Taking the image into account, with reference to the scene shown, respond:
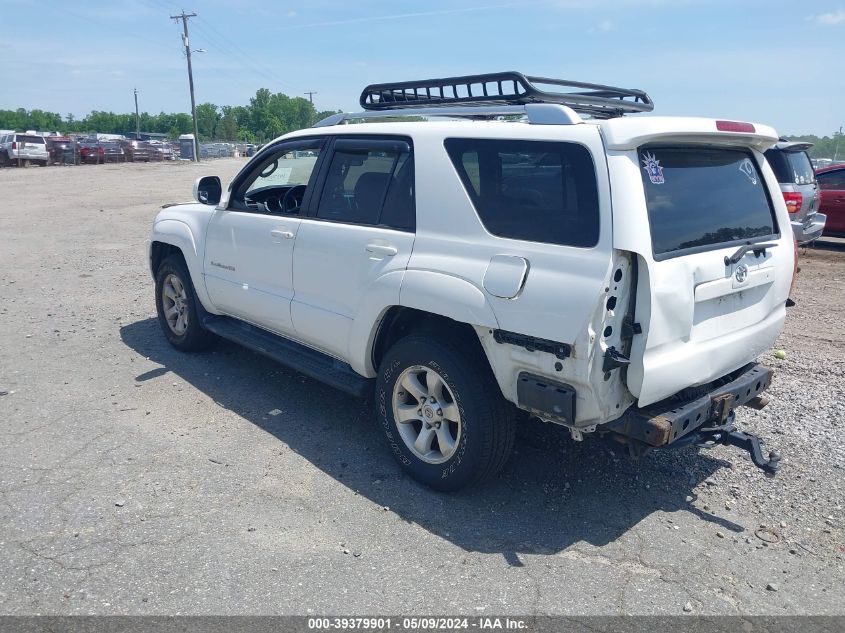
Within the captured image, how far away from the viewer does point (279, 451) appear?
4363 mm

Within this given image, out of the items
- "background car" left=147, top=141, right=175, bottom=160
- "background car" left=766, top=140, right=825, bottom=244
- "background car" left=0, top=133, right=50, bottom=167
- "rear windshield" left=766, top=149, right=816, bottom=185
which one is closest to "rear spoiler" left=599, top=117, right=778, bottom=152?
"background car" left=766, top=140, right=825, bottom=244

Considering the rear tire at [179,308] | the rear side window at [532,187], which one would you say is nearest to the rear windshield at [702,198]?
the rear side window at [532,187]

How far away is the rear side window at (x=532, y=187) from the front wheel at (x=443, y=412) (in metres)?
0.73

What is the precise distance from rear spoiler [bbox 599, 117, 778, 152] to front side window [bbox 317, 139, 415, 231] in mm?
1253

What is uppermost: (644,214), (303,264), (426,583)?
(644,214)

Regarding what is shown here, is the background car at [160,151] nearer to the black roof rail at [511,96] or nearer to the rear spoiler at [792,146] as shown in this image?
the rear spoiler at [792,146]

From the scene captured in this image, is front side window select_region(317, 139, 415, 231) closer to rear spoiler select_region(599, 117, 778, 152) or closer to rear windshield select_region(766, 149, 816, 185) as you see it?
rear spoiler select_region(599, 117, 778, 152)

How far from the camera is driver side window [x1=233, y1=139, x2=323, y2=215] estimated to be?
16.1ft

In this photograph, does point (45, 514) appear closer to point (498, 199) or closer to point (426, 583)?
point (426, 583)

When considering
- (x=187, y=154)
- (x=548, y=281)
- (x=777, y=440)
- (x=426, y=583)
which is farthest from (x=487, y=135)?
(x=187, y=154)

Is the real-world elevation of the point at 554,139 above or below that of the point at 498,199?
above

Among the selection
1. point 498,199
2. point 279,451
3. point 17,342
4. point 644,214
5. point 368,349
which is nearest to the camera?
point 644,214

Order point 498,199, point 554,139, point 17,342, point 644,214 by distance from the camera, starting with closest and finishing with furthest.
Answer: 1. point 644,214
2. point 554,139
3. point 498,199
4. point 17,342

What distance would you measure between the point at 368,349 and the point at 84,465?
6.13 ft
